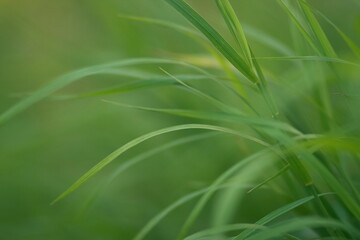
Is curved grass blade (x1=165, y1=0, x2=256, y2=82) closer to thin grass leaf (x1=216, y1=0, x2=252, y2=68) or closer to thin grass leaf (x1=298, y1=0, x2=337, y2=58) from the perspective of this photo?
thin grass leaf (x1=216, y1=0, x2=252, y2=68)

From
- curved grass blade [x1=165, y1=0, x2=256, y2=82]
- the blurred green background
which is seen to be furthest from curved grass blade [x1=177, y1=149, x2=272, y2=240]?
the blurred green background

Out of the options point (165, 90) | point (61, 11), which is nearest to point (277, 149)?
point (165, 90)

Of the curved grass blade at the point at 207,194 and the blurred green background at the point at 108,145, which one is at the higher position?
the blurred green background at the point at 108,145

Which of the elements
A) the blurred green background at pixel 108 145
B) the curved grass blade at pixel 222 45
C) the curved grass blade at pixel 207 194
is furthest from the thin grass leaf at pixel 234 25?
the blurred green background at pixel 108 145

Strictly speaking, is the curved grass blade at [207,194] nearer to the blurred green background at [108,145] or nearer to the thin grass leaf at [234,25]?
the thin grass leaf at [234,25]

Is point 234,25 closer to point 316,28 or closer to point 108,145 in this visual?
point 316,28

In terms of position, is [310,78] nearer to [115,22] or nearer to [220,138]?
[220,138]

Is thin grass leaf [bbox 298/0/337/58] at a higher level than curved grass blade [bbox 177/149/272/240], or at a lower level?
higher

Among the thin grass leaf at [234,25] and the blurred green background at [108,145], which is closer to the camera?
the thin grass leaf at [234,25]

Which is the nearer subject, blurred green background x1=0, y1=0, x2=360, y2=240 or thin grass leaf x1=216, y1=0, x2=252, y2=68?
thin grass leaf x1=216, y1=0, x2=252, y2=68
